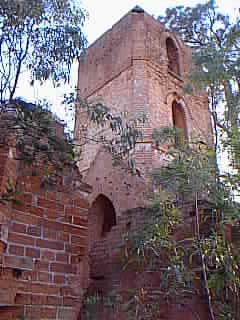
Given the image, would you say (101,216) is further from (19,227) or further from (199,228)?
(19,227)

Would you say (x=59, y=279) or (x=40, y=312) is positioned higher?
(x=59, y=279)

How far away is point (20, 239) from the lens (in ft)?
11.2

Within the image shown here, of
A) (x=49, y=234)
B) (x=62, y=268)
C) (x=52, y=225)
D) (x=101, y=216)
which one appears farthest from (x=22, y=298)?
(x=101, y=216)

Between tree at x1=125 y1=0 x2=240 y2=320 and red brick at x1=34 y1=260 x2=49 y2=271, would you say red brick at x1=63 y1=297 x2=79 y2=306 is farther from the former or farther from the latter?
tree at x1=125 y1=0 x2=240 y2=320

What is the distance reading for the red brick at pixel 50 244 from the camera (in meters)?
3.60

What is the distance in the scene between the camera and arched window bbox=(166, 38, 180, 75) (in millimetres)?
14258

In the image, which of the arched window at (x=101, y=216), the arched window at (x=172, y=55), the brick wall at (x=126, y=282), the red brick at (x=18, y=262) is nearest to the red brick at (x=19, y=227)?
the red brick at (x=18, y=262)

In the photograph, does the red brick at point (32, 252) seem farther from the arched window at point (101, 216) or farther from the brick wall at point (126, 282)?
the arched window at point (101, 216)

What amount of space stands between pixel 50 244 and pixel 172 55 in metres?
12.5

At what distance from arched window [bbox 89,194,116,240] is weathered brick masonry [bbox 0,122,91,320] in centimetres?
599

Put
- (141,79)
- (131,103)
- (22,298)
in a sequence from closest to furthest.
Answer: (22,298), (131,103), (141,79)

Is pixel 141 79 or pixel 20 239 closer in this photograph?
pixel 20 239

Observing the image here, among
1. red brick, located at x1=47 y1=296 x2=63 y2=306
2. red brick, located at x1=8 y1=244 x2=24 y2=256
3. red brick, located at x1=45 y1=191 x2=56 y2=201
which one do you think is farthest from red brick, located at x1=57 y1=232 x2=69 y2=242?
red brick, located at x1=47 y1=296 x2=63 y2=306

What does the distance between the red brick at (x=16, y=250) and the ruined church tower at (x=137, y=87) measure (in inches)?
235
